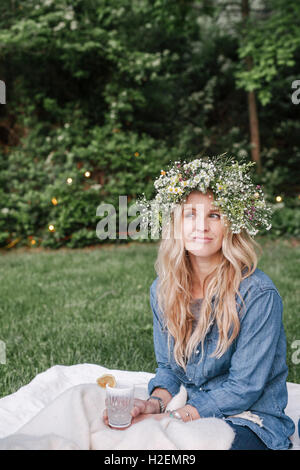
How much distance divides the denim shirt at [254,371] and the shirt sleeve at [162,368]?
0.16m

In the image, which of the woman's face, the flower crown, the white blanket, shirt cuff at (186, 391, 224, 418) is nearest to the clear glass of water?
the white blanket

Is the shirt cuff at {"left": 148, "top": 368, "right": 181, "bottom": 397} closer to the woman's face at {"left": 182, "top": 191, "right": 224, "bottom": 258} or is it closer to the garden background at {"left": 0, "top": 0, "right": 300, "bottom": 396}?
the woman's face at {"left": 182, "top": 191, "right": 224, "bottom": 258}

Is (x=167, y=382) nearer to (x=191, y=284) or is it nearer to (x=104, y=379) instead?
(x=104, y=379)

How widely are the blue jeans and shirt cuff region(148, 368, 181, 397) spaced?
366 mm

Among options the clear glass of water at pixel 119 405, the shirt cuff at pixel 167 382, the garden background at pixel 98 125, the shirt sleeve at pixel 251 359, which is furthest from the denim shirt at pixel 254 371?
the garden background at pixel 98 125

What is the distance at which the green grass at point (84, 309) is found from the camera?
11.0ft

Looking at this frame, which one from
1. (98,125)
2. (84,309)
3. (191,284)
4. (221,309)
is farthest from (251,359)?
(98,125)

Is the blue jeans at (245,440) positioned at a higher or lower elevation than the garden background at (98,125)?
lower

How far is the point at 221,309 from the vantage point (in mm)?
2010

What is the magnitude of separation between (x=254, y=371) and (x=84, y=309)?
8.82ft

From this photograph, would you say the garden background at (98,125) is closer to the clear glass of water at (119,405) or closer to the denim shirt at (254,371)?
the denim shirt at (254,371)

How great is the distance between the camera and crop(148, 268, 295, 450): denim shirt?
6.17 ft

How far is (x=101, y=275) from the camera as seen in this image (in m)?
5.51
